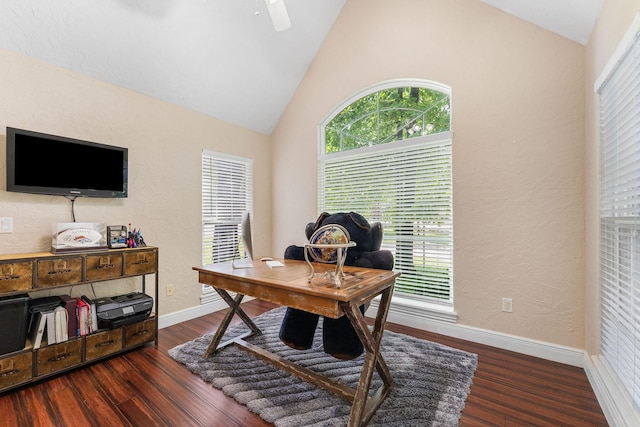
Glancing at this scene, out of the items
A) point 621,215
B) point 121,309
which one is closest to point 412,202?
point 621,215

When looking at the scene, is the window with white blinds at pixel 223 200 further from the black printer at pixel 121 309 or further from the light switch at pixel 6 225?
the light switch at pixel 6 225

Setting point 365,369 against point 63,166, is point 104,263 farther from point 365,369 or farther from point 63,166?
point 365,369

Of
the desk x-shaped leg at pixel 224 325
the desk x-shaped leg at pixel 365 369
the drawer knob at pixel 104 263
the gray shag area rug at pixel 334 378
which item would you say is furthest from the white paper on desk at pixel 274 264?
the drawer knob at pixel 104 263

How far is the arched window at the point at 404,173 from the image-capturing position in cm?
277

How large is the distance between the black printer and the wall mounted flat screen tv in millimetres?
911

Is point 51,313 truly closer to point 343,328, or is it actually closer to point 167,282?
point 167,282

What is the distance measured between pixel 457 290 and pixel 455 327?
0.34 meters

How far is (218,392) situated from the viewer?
5.88 feet

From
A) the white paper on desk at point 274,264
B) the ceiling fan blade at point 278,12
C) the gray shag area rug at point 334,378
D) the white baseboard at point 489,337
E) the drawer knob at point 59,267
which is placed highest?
the ceiling fan blade at point 278,12

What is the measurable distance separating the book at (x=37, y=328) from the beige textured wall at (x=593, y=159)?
375cm

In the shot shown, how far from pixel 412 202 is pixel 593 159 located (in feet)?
4.62

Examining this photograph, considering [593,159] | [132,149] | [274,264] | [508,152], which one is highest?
[132,149]

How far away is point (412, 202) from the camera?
2955mm

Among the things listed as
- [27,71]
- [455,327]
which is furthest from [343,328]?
[27,71]
